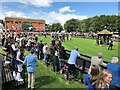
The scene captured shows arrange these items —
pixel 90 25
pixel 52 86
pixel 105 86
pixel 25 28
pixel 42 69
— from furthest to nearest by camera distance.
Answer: pixel 90 25 < pixel 25 28 < pixel 42 69 < pixel 52 86 < pixel 105 86

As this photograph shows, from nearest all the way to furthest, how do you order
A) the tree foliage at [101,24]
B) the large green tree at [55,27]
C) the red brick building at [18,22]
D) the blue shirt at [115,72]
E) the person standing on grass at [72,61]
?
1. the blue shirt at [115,72]
2. the person standing on grass at [72,61]
3. the tree foliage at [101,24]
4. the large green tree at [55,27]
5. the red brick building at [18,22]

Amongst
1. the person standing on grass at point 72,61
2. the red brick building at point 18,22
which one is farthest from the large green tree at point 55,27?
the person standing on grass at point 72,61

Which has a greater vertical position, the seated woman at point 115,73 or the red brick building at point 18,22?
the red brick building at point 18,22

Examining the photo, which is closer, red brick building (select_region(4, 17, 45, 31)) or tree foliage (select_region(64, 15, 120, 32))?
tree foliage (select_region(64, 15, 120, 32))

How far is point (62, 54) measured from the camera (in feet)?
45.3

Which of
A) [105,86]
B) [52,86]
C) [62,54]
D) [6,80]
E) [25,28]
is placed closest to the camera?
[105,86]

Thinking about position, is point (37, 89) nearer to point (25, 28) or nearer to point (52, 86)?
point (52, 86)

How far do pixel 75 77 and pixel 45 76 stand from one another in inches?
65.5

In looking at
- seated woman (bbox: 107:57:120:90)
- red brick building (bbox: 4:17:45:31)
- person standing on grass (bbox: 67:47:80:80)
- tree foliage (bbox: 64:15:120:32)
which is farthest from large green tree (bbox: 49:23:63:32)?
seated woman (bbox: 107:57:120:90)

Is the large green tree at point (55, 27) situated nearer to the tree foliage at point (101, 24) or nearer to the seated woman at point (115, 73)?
the tree foliage at point (101, 24)

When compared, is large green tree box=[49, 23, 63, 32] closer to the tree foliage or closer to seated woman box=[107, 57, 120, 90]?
the tree foliage

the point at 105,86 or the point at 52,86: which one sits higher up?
the point at 105,86

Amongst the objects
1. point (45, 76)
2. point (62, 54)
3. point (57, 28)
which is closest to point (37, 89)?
point (45, 76)

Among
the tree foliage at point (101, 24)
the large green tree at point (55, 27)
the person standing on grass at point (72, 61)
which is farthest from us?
the large green tree at point (55, 27)
